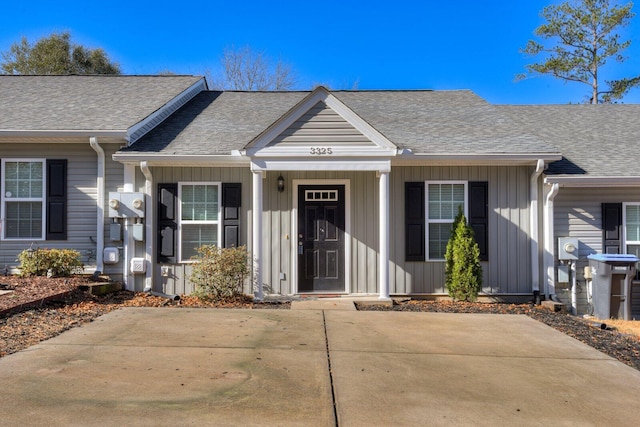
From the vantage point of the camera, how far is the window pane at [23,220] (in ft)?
28.4

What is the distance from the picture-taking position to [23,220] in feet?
28.5

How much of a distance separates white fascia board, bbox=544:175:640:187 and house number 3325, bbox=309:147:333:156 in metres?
3.95

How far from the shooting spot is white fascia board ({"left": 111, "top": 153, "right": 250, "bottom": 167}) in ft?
27.0

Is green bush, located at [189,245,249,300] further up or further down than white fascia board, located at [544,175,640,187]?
further down

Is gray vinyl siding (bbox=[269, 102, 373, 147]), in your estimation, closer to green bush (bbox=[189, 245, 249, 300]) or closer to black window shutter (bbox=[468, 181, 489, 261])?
green bush (bbox=[189, 245, 249, 300])

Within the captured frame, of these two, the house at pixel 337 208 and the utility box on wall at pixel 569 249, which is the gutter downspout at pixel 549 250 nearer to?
the house at pixel 337 208

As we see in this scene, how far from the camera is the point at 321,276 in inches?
347

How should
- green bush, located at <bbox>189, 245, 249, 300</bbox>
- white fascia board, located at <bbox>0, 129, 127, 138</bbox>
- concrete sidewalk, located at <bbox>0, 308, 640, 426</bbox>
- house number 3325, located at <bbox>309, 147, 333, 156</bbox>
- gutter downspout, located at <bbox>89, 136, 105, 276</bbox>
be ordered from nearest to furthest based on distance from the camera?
1. concrete sidewalk, located at <bbox>0, 308, 640, 426</bbox>
2. green bush, located at <bbox>189, 245, 249, 300</bbox>
3. house number 3325, located at <bbox>309, 147, 333, 156</bbox>
4. white fascia board, located at <bbox>0, 129, 127, 138</bbox>
5. gutter downspout, located at <bbox>89, 136, 105, 276</bbox>

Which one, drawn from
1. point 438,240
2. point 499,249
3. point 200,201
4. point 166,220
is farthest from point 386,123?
point 166,220

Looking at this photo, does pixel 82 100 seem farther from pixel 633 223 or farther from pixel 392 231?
pixel 633 223

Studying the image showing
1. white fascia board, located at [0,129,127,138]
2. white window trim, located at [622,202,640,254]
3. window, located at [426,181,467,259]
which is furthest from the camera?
white window trim, located at [622,202,640,254]

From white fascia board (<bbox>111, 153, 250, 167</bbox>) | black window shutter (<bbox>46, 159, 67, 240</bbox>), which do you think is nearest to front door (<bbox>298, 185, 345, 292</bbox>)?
white fascia board (<bbox>111, 153, 250, 167</bbox>)

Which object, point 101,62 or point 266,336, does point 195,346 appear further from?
point 101,62

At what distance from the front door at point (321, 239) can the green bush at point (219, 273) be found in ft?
4.17
